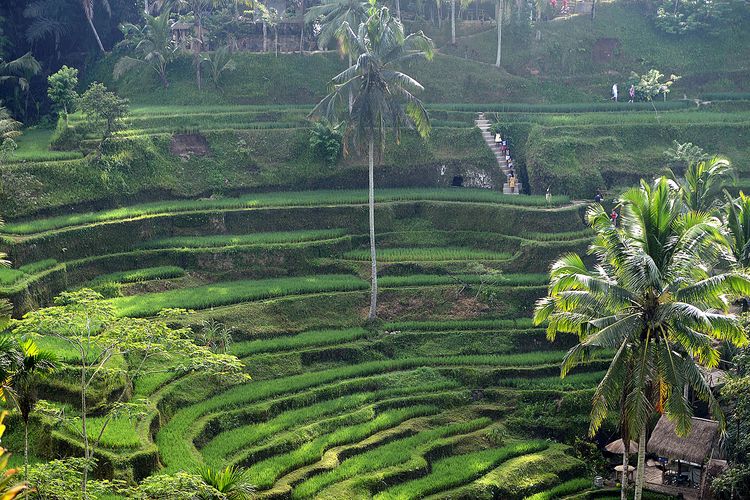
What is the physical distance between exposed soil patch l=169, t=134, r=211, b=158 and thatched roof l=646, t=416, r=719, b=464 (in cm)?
2421

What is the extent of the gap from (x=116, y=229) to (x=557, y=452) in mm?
18925

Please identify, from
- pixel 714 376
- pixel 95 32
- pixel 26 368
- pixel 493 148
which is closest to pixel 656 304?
pixel 714 376

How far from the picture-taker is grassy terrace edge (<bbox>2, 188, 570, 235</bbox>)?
40312mm

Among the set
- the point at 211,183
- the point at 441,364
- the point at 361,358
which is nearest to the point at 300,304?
the point at 361,358

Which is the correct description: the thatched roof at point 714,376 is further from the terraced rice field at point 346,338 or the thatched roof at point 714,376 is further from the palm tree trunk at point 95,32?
the palm tree trunk at point 95,32

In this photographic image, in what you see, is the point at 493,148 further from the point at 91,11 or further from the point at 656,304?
the point at 656,304

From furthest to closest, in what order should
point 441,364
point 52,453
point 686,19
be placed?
point 686,19 → point 441,364 → point 52,453

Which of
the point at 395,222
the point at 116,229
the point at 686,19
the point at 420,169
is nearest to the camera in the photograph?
the point at 116,229

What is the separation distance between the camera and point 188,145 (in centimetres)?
4616

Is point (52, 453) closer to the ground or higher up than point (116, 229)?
closer to the ground

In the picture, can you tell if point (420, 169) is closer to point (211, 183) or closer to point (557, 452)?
point (211, 183)

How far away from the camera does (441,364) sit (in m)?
36.9

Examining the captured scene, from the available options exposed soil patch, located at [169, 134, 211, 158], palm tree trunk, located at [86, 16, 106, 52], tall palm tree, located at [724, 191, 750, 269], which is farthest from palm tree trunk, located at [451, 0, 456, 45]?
tall palm tree, located at [724, 191, 750, 269]

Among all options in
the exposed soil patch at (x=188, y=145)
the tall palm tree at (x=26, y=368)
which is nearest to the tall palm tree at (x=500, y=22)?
the exposed soil patch at (x=188, y=145)
